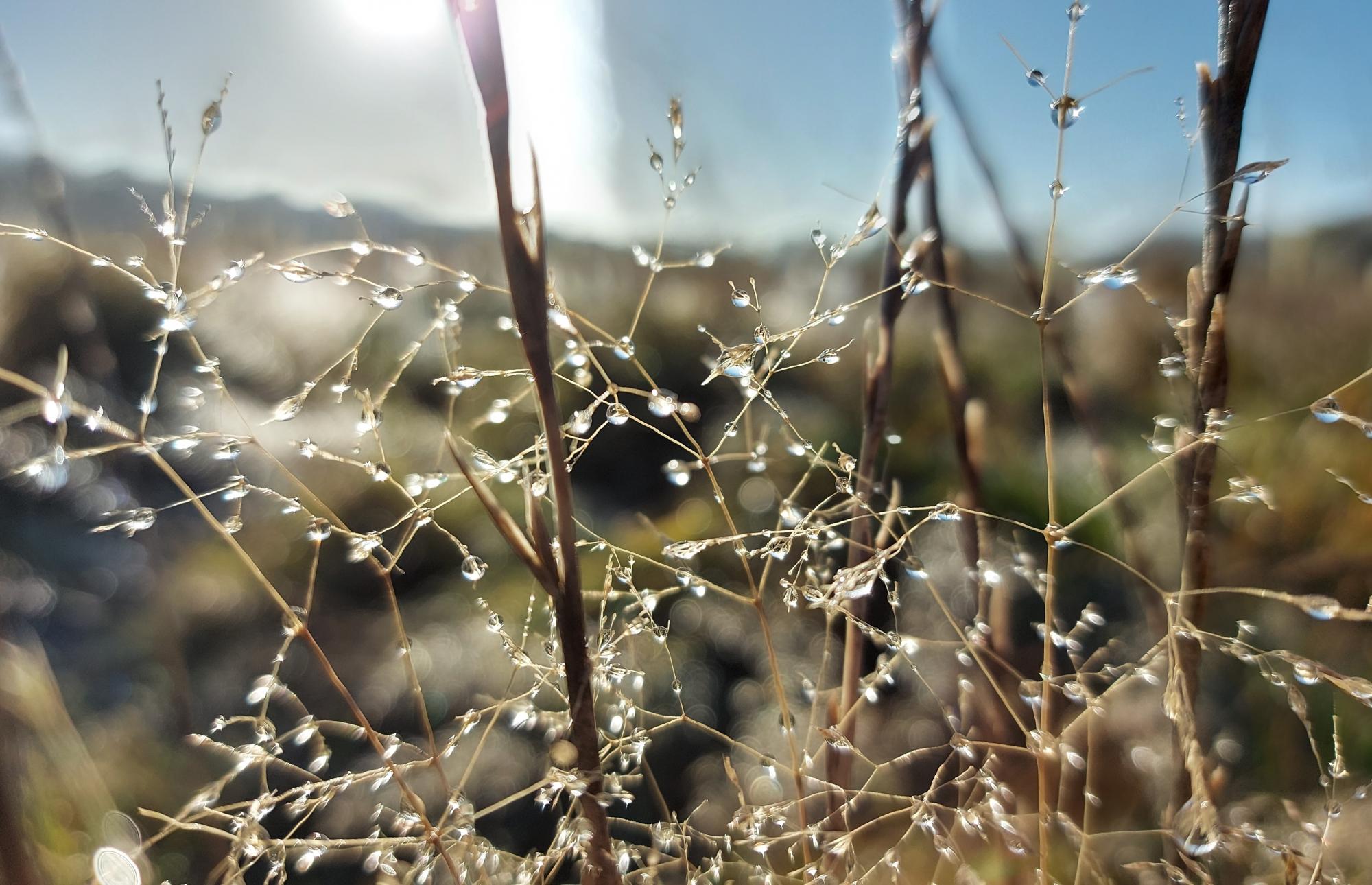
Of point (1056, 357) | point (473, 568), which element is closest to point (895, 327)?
point (1056, 357)

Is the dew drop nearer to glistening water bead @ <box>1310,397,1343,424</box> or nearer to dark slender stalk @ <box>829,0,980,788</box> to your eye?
dark slender stalk @ <box>829,0,980,788</box>

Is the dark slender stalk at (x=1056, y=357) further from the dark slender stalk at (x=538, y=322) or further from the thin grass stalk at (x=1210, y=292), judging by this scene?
the dark slender stalk at (x=538, y=322)

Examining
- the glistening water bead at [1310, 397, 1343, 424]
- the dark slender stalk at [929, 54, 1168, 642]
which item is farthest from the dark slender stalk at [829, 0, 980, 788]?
the glistening water bead at [1310, 397, 1343, 424]

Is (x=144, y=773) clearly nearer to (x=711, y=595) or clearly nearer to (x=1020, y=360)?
(x=711, y=595)

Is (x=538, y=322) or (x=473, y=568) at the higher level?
(x=538, y=322)

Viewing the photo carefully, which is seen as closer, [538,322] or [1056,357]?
[538,322]

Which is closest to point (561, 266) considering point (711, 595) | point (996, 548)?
point (711, 595)

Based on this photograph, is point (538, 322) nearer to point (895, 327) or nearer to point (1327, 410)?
point (895, 327)
